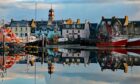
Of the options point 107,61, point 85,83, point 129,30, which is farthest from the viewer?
point 129,30

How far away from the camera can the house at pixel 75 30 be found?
692cm

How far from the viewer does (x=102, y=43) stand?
6.73m

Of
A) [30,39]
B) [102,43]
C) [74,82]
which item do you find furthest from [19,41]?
[74,82]

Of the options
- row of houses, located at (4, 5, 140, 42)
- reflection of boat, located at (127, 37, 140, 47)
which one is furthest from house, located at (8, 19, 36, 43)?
reflection of boat, located at (127, 37, 140, 47)

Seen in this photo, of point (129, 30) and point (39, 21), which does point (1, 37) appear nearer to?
point (39, 21)

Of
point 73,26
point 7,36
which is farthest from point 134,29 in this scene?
point 7,36

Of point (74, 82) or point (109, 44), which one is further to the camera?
point (109, 44)

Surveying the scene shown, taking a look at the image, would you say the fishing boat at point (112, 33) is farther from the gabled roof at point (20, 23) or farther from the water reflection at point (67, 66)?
the gabled roof at point (20, 23)

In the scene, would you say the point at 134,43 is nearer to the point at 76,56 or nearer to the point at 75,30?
the point at 75,30

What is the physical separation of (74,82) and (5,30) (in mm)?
4113

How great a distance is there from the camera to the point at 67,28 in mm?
7219

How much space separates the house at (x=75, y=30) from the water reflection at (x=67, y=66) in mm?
447

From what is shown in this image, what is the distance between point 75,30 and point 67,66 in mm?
2847

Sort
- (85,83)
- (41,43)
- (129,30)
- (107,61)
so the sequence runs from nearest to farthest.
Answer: (85,83), (107,61), (41,43), (129,30)
